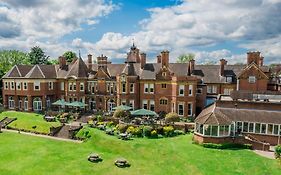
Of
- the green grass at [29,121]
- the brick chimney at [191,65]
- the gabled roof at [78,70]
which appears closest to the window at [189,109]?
the brick chimney at [191,65]

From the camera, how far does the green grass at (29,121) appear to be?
41.8 m

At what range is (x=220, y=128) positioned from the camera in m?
31.7

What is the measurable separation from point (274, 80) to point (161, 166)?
38.2 metres

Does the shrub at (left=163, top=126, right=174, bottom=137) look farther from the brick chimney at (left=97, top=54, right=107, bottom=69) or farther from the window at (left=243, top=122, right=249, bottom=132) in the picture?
the brick chimney at (left=97, top=54, right=107, bottom=69)

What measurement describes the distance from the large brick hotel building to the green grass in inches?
137

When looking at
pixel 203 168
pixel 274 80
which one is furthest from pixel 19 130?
pixel 274 80

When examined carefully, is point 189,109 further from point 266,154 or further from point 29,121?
point 29,121

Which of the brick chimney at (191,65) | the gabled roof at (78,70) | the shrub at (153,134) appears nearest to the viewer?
the shrub at (153,134)

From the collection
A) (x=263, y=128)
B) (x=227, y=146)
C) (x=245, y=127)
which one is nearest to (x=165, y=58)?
(x=245, y=127)

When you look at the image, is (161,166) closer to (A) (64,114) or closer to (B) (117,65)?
(A) (64,114)

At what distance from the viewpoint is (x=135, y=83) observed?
156 ft

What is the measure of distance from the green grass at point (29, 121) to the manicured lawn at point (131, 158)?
6.51 m

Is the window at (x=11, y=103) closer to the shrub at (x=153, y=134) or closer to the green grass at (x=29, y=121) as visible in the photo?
the green grass at (x=29, y=121)

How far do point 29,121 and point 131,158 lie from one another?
22.9m
